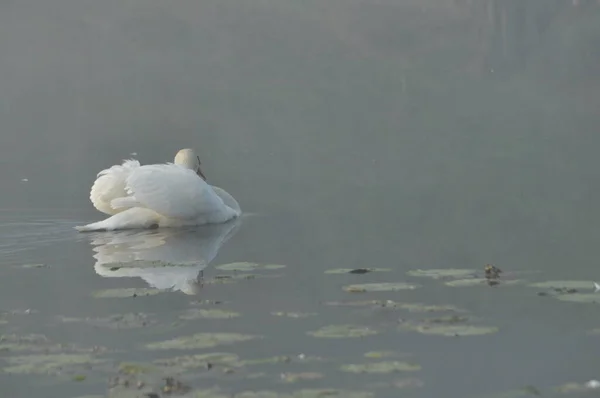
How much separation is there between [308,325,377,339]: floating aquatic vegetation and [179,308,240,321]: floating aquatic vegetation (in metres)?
0.90

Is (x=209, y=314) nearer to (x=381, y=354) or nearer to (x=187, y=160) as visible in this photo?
(x=381, y=354)

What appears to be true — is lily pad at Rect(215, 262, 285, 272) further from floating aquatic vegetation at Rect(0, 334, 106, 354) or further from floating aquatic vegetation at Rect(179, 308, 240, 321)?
floating aquatic vegetation at Rect(0, 334, 106, 354)

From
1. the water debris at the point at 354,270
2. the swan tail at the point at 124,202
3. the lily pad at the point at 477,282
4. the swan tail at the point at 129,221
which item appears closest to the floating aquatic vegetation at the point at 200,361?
the lily pad at the point at 477,282

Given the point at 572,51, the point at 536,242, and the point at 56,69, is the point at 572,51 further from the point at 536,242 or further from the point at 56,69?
the point at 536,242

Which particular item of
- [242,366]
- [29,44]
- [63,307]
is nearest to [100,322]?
[63,307]

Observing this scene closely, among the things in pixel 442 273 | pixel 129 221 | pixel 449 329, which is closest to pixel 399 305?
pixel 449 329

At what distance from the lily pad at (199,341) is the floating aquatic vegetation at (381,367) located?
1.07 meters

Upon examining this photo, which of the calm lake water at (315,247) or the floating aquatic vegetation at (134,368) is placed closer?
the floating aquatic vegetation at (134,368)

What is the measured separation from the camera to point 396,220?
15.9 meters

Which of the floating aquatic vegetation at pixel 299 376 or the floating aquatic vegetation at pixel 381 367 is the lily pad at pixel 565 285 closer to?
the floating aquatic vegetation at pixel 381 367

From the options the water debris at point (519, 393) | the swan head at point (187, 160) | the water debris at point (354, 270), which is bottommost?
the water debris at point (519, 393)

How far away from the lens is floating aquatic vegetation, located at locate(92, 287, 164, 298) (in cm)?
1163

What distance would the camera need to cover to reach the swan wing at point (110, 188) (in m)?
16.4

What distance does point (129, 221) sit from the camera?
51.9 ft
